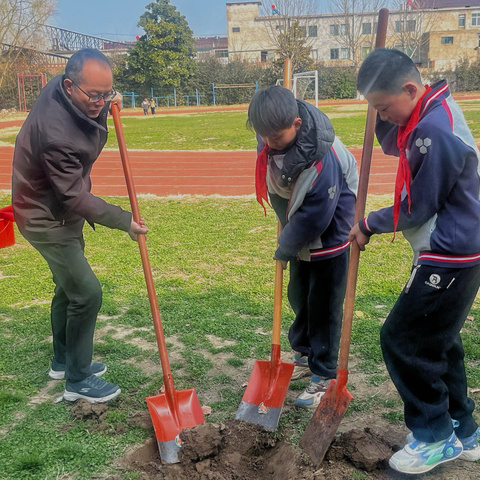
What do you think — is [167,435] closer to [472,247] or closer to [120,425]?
[120,425]

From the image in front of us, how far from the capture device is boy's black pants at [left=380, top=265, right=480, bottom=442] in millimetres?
2484

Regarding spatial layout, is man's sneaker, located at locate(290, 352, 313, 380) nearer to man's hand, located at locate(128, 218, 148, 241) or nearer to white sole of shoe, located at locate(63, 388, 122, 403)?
white sole of shoe, located at locate(63, 388, 122, 403)

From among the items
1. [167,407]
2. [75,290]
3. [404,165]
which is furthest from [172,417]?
[404,165]

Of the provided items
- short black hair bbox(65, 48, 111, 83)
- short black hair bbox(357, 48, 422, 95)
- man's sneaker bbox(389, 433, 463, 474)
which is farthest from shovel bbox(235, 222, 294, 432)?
short black hair bbox(65, 48, 111, 83)

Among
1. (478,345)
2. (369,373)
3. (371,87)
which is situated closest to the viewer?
(371,87)

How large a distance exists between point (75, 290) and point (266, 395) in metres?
1.32

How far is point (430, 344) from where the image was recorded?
2.61 m

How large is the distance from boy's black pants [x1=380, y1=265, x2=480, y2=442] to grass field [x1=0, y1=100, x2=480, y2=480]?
0.56 metres

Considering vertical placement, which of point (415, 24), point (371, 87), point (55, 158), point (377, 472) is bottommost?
point (377, 472)

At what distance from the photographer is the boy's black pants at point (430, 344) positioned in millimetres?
2484

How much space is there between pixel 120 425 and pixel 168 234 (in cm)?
455

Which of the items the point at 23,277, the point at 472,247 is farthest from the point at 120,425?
the point at 23,277

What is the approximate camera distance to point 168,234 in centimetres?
763

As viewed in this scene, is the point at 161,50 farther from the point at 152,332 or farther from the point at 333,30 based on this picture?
the point at 152,332
